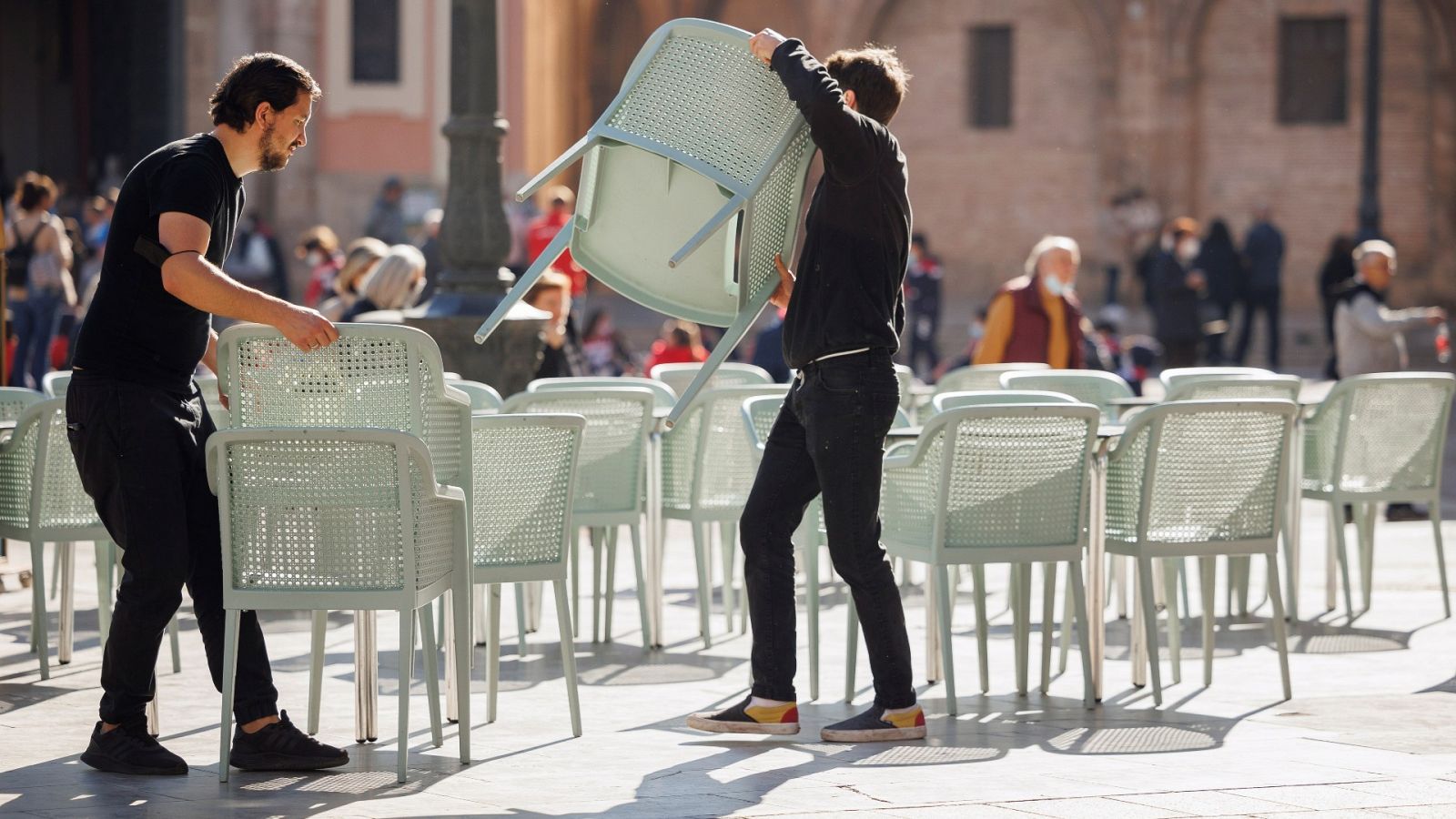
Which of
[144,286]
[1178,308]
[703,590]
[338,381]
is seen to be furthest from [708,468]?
[1178,308]

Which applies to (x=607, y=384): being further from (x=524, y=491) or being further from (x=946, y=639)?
(x=946, y=639)

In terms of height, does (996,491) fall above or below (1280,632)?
above

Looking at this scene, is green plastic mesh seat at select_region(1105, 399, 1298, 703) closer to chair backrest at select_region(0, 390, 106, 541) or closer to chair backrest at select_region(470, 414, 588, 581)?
chair backrest at select_region(470, 414, 588, 581)

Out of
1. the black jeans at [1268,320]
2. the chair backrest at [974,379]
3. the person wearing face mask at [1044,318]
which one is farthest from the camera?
the black jeans at [1268,320]

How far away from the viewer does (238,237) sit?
23719 millimetres

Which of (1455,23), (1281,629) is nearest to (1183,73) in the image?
(1455,23)

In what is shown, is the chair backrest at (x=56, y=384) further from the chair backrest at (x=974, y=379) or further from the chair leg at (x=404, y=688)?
the chair backrest at (x=974, y=379)

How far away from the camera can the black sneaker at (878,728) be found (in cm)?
623

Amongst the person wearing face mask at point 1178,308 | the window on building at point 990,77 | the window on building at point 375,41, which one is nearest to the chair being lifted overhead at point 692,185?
the person wearing face mask at point 1178,308

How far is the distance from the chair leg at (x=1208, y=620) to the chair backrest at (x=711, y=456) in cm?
172

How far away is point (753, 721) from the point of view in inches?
249

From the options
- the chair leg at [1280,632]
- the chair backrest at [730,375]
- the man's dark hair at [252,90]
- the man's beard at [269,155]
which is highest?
the man's dark hair at [252,90]

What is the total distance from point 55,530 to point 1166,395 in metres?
4.12

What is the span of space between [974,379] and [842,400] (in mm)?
3684
